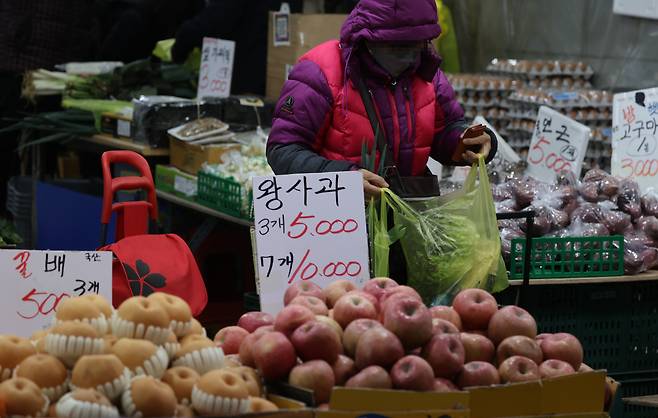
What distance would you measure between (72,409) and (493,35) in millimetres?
6930

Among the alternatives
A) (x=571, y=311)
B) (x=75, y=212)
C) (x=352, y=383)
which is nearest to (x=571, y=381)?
(x=352, y=383)

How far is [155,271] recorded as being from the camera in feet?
15.4

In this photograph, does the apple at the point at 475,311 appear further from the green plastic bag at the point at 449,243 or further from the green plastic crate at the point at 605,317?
the green plastic crate at the point at 605,317

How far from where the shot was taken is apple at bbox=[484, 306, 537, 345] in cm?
326

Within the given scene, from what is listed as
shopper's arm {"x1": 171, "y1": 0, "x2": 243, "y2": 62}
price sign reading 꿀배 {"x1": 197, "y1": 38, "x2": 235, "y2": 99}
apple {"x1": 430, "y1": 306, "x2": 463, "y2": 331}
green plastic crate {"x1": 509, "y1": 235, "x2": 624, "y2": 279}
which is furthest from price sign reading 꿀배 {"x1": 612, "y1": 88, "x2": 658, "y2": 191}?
shopper's arm {"x1": 171, "y1": 0, "x2": 243, "y2": 62}

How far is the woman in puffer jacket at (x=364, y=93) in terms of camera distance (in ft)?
14.8

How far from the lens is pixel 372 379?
2947 millimetres

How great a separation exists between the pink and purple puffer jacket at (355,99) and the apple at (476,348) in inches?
54.0

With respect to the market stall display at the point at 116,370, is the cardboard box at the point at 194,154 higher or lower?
lower

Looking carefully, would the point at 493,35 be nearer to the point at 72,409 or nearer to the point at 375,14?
the point at 375,14

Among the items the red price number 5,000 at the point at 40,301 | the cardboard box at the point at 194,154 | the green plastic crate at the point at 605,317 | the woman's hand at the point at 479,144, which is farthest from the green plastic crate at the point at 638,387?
the cardboard box at the point at 194,154

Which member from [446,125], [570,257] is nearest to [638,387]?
[570,257]

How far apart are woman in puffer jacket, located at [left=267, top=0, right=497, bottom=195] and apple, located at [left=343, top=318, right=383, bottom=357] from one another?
139 cm

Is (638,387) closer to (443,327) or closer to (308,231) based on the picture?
(308,231)
